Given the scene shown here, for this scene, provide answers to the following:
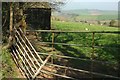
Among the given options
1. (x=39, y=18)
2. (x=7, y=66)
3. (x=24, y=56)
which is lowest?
(x=7, y=66)

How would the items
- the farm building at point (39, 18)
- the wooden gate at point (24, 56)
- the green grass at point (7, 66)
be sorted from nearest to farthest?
1. the green grass at point (7, 66)
2. the wooden gate at point (24, 56)
3. the farm building at point (39, 18)

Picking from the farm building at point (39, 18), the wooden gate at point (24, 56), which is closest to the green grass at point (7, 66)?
the wooden gate at point (24, 56)

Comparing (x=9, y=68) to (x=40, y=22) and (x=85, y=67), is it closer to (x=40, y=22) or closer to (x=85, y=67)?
(x=85, y=67)

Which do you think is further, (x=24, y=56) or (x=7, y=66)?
(x=24, y=56)

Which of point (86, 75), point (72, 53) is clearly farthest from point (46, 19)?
point (86, 75)

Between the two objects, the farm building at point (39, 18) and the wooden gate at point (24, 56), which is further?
the farm building at point (39, 18)

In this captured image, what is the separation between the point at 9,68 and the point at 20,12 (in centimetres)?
227

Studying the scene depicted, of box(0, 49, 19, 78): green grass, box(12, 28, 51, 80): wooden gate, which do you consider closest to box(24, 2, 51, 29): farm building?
box(12, 28, 51, 80): wooden gate

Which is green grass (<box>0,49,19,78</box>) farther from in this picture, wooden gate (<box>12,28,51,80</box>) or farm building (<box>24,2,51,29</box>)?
farm building (<box>24,2,51,29</box>)

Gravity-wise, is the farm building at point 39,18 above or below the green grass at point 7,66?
above

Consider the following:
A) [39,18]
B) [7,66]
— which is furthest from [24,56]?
[39,18]

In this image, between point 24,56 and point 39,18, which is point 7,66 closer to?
point 24,56

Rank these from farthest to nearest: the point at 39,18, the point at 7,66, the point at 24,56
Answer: the point at 39,18 < the point at 24,56 < the point at 7,66

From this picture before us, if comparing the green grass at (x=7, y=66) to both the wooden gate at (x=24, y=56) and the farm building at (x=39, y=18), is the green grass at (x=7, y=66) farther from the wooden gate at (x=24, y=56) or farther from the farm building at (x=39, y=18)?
the farm building at (x=39, y=18)
